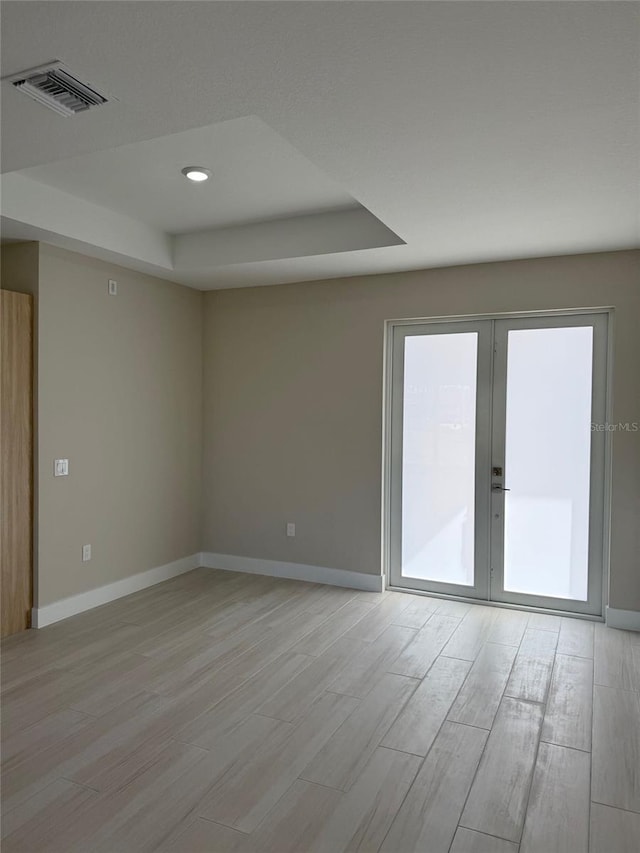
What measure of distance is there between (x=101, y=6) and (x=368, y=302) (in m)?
3.42

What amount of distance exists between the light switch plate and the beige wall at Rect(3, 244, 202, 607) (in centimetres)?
4

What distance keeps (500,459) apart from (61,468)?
3224 millimetres

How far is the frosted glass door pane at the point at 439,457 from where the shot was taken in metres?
4.70

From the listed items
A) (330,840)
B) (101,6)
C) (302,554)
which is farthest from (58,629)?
(101,6)

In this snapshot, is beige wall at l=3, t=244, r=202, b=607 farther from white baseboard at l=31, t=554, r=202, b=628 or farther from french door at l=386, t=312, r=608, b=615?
french door at l=386, t=312, r=608, b=615

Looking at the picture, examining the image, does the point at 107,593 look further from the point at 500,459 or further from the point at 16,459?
the point at 500,459

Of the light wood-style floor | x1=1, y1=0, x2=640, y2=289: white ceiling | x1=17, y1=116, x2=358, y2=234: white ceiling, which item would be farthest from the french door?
x1=17, y1=116, x2=358, y2=234: white ceiling

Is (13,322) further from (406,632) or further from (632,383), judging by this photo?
(632,383)

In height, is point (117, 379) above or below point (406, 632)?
above

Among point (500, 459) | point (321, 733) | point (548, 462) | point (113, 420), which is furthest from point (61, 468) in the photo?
point (548, 462)

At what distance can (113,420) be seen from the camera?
185 inches

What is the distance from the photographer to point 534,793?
91.6 inches

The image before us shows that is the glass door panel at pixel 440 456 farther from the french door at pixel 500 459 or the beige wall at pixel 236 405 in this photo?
the beige wall at pixel 236 405

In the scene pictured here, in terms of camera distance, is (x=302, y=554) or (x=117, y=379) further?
(x=302, y=554)
